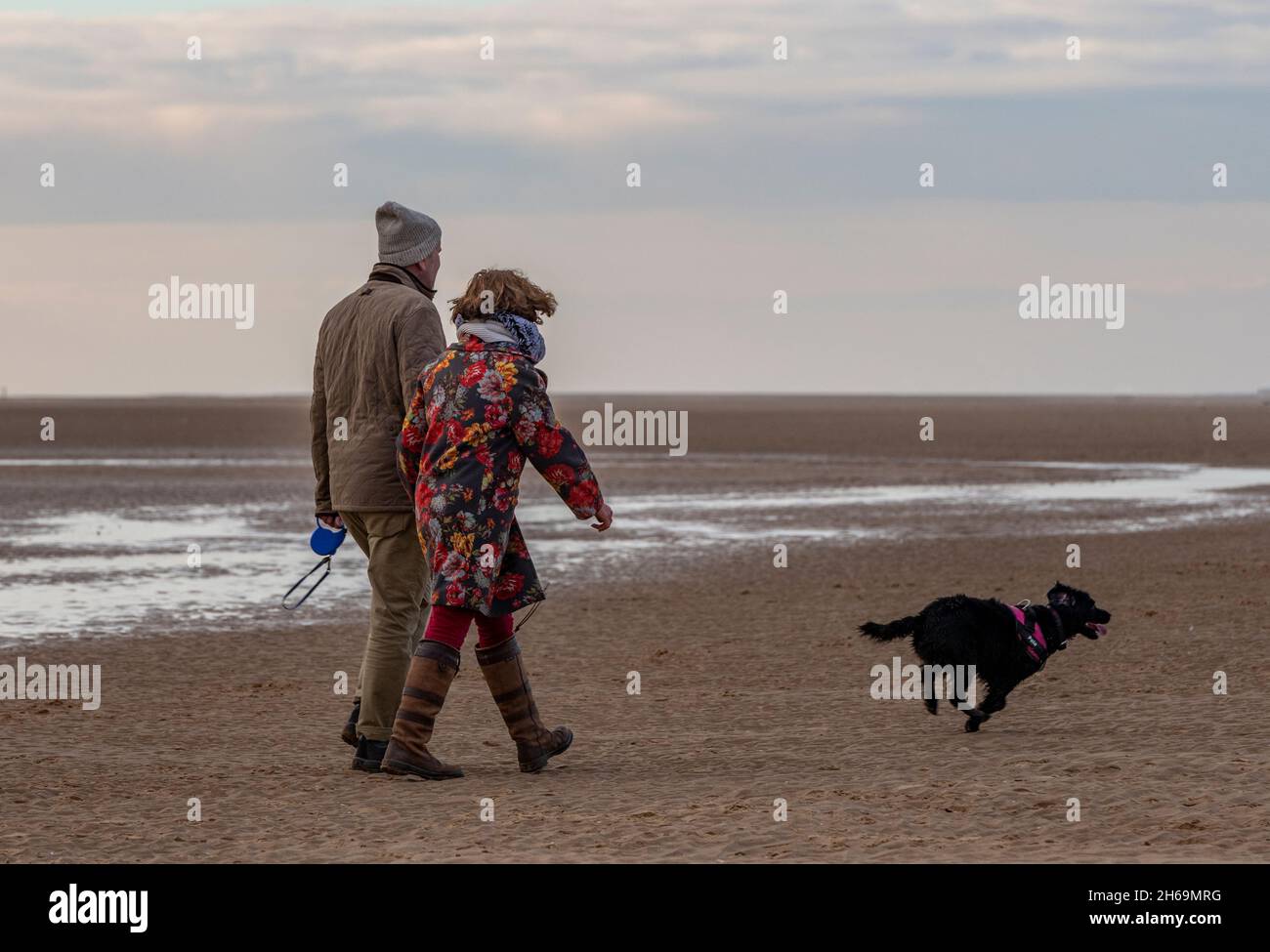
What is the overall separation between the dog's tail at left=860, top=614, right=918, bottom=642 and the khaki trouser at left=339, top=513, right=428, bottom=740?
2.31m

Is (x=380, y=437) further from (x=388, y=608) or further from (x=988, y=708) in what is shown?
(x=988, y=708)

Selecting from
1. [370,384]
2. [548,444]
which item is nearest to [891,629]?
[548,444]

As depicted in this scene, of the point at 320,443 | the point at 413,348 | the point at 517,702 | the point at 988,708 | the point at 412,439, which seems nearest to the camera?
the point at 412,439

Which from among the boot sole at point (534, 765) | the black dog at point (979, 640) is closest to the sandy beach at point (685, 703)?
the boot sole at point (534, 765)

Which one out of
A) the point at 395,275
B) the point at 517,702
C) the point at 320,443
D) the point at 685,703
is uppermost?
the point at 395,275

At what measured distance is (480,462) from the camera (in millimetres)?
6738

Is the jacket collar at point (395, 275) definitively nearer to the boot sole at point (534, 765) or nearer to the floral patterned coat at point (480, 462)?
the floral patterned coat at point (480, 462)

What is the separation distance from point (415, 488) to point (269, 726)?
8.43ft

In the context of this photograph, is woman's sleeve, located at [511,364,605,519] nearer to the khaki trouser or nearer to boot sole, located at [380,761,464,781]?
the khaki trouser

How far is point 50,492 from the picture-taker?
94.0ft

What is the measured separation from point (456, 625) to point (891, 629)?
246 cm

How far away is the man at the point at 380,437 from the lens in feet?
23.0
